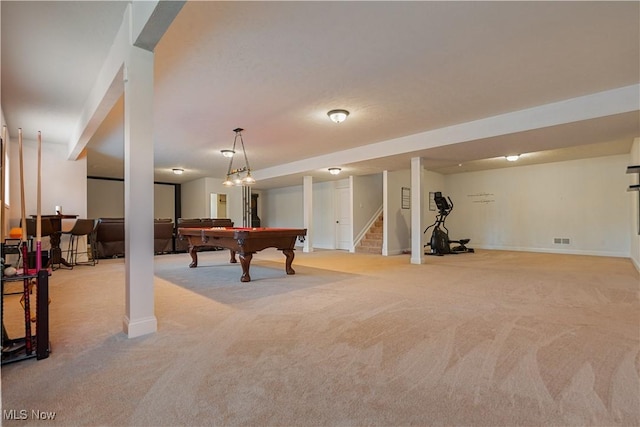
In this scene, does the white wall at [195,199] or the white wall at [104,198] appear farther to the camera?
the white wall at [104,198]

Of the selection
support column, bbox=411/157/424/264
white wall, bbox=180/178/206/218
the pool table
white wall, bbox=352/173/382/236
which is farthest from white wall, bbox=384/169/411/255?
white wall, bbox=180/178/206/218

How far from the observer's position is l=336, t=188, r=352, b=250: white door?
9.72m

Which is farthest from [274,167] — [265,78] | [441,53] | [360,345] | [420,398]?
[420,398]

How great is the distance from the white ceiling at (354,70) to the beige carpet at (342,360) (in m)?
2.41

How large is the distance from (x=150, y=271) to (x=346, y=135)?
4.24 metres

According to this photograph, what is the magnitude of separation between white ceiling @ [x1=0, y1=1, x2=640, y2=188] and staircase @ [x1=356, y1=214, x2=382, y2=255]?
346 cm

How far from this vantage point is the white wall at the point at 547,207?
7.44m

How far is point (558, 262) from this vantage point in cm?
639

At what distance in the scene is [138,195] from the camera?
241cm

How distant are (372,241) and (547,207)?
4.70m

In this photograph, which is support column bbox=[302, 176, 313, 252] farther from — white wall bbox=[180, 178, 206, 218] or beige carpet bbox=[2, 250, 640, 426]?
beige carpet bbox=[2, 250, 640, 426]

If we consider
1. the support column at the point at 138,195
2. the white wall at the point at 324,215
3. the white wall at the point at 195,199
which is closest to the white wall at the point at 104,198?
the white wall at the point at 195,199

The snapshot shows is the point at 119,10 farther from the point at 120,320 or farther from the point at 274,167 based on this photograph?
the point at 274,167

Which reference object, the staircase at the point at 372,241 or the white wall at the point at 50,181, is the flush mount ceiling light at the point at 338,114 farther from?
the white wall at the point at 50,181
